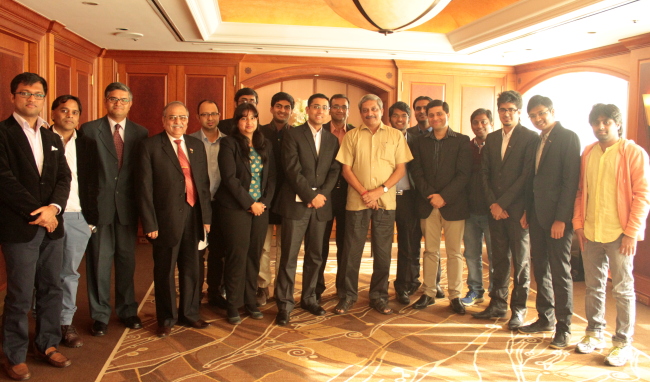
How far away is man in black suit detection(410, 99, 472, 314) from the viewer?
4215mm

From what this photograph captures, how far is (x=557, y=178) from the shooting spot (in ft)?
11.9

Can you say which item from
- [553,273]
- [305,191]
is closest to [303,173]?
[305,191]

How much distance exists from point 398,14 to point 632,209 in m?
2.10

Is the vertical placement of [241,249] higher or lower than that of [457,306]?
higher

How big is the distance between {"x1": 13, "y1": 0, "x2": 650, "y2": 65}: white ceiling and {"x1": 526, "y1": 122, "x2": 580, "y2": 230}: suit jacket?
4.12ft

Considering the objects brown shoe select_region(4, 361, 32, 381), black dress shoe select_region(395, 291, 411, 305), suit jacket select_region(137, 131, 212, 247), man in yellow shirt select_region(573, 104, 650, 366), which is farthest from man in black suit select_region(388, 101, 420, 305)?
brown shoe select_region(4, 361, 32, 381)

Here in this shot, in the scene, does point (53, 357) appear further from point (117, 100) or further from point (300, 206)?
point (300, 206)

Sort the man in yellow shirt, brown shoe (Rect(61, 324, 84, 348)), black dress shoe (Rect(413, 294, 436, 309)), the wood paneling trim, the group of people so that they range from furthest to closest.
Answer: the wood paneling trim, black dress shoe (Rect(413, 294, 436, 309)), brown shoe (Rect(61, 324, 84, 348)), the man in yellow shirt, the group of people

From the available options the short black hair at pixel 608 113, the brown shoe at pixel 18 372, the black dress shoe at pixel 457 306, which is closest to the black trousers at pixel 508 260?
the black dress shoe at pixel 457 306

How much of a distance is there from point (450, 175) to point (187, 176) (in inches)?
80.1

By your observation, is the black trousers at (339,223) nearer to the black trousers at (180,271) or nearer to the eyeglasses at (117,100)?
the black trousers at (180,271)

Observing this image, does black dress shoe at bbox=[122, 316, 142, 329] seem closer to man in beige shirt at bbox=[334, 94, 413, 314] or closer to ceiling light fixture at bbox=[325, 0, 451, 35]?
man in beige shirt at bbox=[334, 94, 413, 314]

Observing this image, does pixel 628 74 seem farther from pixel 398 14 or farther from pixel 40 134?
pixel 40 134

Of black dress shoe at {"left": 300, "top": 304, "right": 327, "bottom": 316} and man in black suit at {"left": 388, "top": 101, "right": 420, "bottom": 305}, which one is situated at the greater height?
man in black suit at {"left": 388, "top": 101, "right": 420, "bottom": 305}
